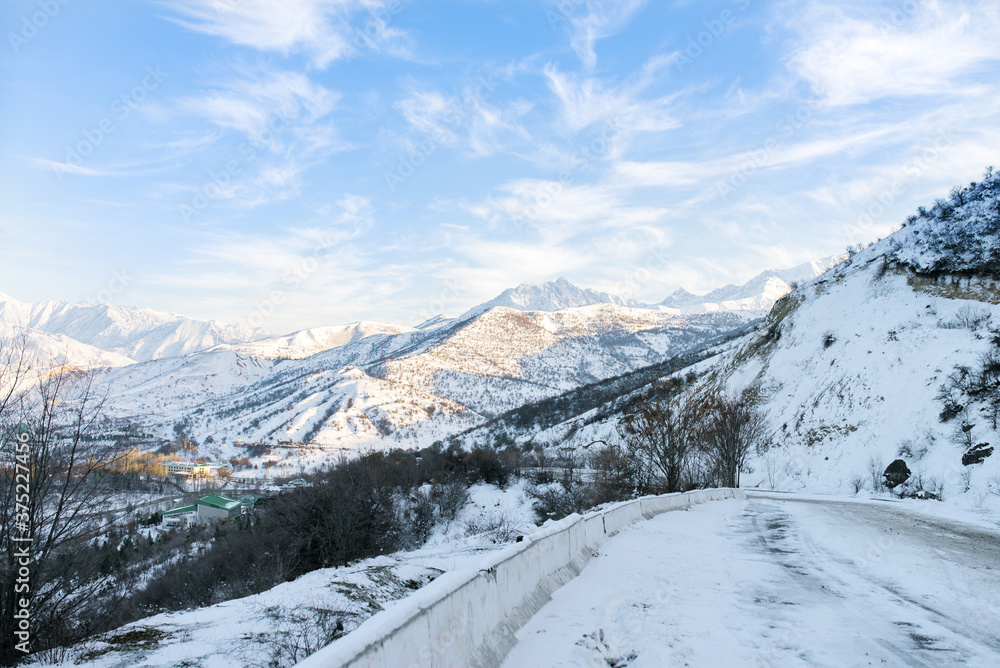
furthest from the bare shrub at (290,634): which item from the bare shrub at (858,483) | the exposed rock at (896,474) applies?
the bare shrub at (858,483)

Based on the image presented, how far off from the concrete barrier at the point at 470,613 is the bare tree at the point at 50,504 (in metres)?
4.78

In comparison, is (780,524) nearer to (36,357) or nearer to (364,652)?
(364,652)

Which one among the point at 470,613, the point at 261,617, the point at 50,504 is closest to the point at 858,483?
the point at 470,613

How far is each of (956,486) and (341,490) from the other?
2402 centimetres

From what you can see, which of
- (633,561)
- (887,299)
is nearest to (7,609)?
(633,561)

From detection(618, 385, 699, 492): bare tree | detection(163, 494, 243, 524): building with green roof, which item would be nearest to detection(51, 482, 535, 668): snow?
detection(618, 385, 699, 492): bare tree

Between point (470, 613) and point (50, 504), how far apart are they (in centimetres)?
600

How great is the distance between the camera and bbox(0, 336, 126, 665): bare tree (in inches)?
261

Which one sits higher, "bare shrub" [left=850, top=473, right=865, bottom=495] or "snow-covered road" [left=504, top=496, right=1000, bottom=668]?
"snow-covered road" [left=504, top=496, right=1000, bottom=668]

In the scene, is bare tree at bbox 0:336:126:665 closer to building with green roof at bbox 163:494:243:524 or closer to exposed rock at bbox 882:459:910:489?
exposed rock at bbox 882:459:910:489

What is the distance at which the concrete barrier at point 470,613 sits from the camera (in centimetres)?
344

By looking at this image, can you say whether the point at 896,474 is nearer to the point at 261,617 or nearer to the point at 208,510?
the point at 261,617

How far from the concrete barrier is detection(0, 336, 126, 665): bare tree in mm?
4779

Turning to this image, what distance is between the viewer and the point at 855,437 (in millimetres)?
29375
